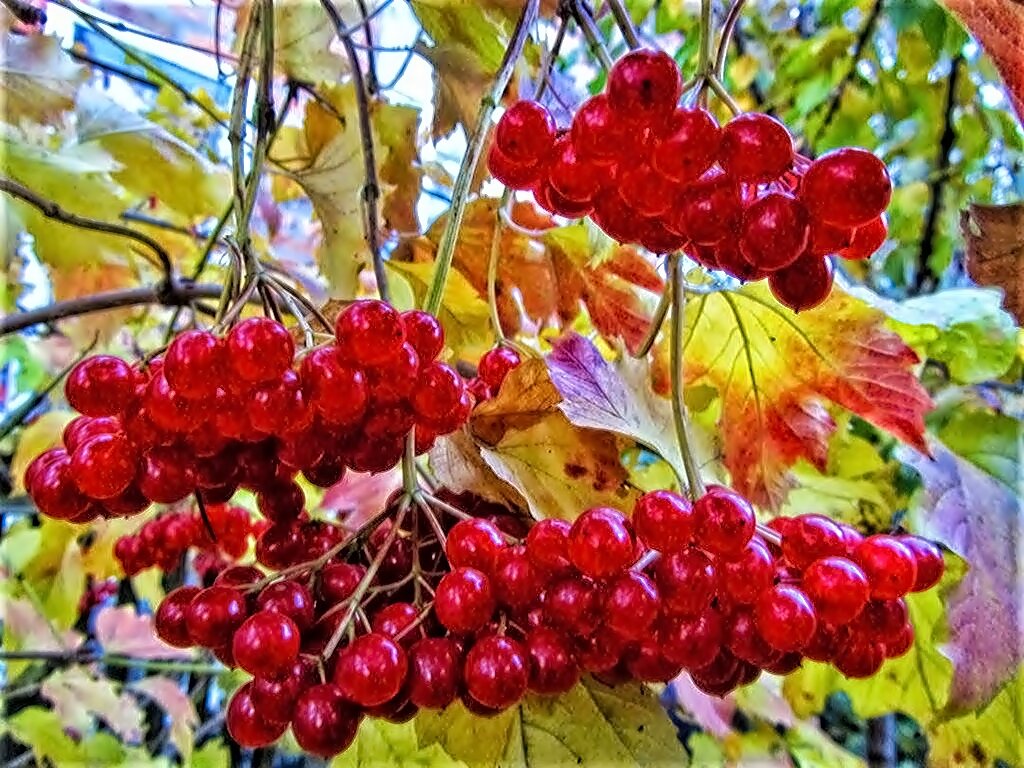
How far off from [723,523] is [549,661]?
0.29ft

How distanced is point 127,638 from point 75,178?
0.73m

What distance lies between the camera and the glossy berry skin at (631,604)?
35 cm

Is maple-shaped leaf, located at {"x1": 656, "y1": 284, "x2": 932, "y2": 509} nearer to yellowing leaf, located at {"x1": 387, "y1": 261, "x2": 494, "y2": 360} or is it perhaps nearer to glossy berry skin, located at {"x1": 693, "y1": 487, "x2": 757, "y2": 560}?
yellowing leaf, located at {"x1": 387, "y1": 261, "x2": 494, "y2": 360}

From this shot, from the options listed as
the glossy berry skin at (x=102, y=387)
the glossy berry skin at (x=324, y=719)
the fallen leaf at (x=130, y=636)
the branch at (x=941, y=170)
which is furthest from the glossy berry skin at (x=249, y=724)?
the branch at (x=941, y=170)

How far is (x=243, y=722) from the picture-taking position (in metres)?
0.37

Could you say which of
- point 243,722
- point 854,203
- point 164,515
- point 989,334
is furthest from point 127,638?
point 854,203

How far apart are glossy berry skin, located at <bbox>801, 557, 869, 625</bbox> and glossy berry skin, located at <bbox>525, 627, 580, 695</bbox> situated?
0.10 m

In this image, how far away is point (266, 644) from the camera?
0.35 m

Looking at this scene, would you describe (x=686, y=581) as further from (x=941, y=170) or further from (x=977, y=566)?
(x=941, y=170)

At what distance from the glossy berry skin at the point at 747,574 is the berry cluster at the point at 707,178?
0.32 feet

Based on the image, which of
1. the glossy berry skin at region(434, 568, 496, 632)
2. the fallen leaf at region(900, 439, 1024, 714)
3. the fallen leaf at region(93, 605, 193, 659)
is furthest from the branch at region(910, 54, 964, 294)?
the fallen leaf at region(93, 605, 193, 659)

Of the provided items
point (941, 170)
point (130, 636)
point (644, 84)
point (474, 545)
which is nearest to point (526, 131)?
point (644, 84)

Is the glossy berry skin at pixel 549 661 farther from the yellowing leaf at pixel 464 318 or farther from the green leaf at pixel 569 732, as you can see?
the yellowing leaf at pixel 464 318

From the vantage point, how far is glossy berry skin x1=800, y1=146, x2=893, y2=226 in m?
0.30
